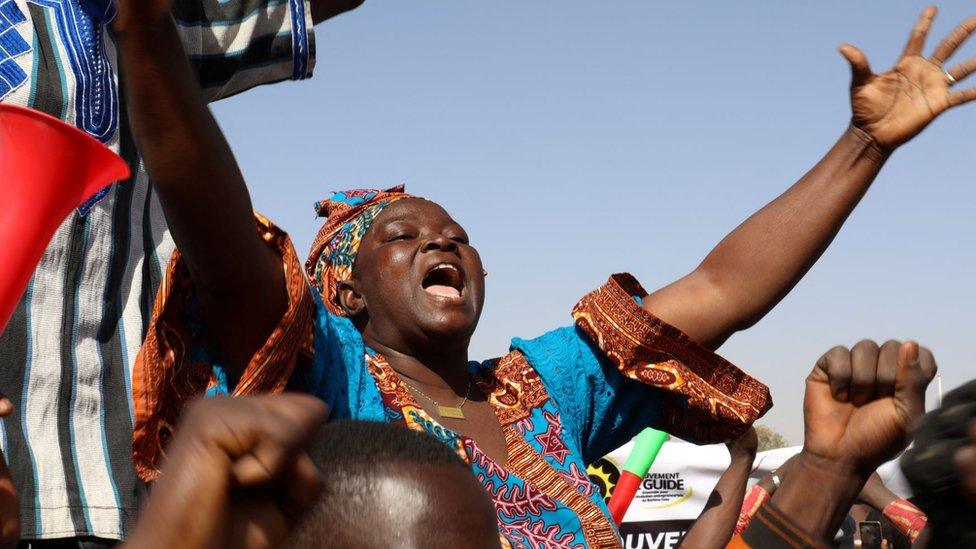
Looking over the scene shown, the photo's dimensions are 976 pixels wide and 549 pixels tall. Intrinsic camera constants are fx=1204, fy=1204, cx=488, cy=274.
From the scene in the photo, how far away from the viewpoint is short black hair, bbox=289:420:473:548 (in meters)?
1.39

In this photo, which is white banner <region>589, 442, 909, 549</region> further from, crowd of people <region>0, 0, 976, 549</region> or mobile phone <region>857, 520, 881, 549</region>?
crowd of people <region>0, 0, 976, 549</region>

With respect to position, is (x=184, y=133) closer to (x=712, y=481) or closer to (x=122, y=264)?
(x=122, y=264)

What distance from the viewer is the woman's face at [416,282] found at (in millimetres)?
2959

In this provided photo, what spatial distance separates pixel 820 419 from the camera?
2.23 meters

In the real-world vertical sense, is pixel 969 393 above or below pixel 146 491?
above

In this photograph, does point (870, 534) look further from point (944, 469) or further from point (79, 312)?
point (944, 469)

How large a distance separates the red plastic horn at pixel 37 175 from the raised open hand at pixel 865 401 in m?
1.48

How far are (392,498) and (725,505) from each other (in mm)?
3480

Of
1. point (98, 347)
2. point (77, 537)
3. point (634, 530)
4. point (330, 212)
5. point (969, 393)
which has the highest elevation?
point (969, 393)

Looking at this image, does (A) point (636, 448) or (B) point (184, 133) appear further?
(A) point (636, 448)

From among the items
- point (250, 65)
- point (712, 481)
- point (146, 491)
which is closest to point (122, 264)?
point (146, 491)

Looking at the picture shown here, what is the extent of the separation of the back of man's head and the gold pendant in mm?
1322

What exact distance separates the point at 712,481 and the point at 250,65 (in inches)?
218

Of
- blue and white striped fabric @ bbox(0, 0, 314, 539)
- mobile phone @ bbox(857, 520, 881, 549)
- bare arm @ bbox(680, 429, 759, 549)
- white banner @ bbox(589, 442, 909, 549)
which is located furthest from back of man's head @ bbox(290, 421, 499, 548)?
mobile phone @ bbox(857, 520, 881, 549)
